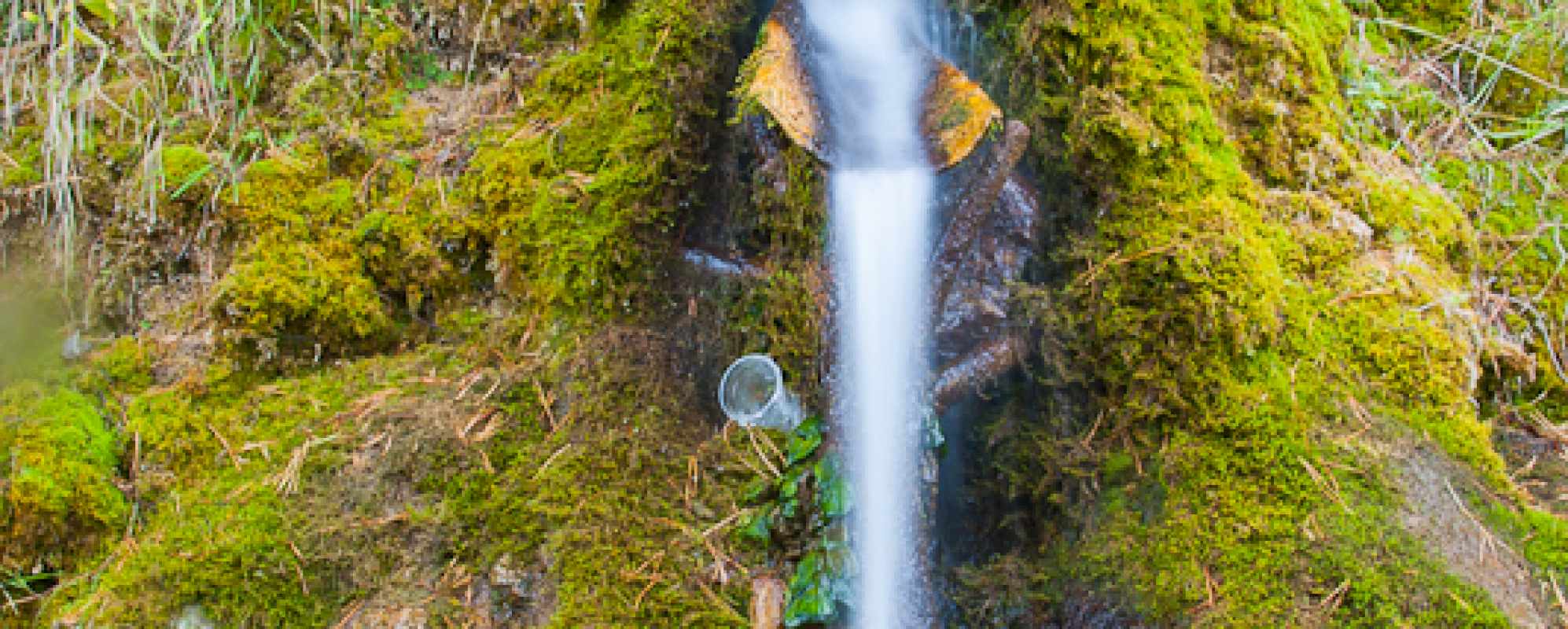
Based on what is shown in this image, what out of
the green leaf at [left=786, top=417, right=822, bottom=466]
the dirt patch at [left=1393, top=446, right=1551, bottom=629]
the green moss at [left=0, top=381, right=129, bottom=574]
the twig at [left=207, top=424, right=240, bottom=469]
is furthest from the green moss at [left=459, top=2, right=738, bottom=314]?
the dirt patch at [left=1393, top=446, right=1551, bottom=629]

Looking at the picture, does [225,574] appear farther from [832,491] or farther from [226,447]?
[832,491]

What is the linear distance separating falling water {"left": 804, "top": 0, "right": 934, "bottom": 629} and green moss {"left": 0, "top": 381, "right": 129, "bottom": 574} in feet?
8.04

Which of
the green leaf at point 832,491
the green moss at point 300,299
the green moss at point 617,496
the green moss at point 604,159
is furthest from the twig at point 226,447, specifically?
the green leaf at point 832,491

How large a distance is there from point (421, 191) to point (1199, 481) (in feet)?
9.26

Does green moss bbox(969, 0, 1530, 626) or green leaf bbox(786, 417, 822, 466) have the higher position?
green moss bbox(969, 0, 1530, 626)

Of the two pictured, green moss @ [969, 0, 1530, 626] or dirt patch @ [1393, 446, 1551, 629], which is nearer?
dirt patch @ [1393, 446, 1551, 629]

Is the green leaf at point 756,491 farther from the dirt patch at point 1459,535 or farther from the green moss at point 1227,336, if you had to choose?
the dirt patch at point 1459,535

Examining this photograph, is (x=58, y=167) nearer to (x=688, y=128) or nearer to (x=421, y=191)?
(x=421, y=191)

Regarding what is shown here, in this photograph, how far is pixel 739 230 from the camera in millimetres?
3221

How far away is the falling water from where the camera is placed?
286 centimetres

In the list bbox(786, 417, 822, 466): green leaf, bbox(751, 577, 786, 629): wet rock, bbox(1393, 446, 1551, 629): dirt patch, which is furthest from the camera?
bbox(786, 417, 822, 466): green leaf

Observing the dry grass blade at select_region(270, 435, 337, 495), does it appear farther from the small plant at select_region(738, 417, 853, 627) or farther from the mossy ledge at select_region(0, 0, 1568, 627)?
the small plant at select_region(738, 417, 853, 627)

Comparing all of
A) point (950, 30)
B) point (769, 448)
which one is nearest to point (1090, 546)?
point (769, 448)

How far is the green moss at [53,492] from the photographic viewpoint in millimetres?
2787
